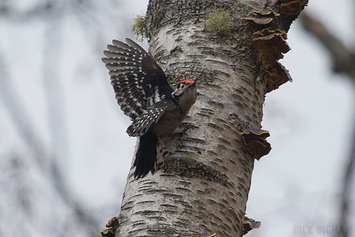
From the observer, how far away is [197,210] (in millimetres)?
2475

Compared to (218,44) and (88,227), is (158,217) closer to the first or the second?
(218,44)

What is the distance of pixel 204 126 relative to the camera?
2.77 metres

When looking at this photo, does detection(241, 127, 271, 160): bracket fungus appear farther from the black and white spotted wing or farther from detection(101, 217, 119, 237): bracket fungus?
detection(101, 217, 119, 237): bracket fungus

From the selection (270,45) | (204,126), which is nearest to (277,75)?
(270,45)

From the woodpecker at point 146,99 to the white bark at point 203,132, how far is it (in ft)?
0.26

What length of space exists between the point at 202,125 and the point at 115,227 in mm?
831

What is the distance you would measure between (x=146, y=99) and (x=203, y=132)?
667 mm

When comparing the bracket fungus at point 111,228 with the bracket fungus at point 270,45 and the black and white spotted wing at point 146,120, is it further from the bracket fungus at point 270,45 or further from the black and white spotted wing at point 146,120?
the bracket fungus at point 270,45

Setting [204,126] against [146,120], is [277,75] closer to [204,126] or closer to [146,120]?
[204,126]

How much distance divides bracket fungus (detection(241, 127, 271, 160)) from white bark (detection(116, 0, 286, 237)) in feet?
0.18

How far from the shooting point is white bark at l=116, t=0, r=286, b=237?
248 centimetres

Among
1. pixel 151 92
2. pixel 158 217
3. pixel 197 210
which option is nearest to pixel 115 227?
pixel 158 217

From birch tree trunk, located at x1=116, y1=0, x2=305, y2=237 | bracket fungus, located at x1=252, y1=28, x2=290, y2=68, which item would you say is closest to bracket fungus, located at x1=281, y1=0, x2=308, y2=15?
birch tree trunk, located at x1=116, y1=0, x2=305, y2=237

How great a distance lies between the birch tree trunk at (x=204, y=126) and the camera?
8.16 feet
